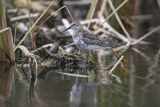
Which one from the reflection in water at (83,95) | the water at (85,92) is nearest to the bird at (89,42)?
the water at (85,92)

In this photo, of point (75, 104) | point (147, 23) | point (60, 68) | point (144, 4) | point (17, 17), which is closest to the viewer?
point (75, 104)

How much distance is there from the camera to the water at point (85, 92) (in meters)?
3.98

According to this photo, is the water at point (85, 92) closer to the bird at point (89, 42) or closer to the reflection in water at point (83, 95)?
the reflection in water at point (83, 95)

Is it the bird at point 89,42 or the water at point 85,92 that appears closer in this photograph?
the water at point 85,92

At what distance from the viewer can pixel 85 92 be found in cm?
441

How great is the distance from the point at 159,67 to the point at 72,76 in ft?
3.53

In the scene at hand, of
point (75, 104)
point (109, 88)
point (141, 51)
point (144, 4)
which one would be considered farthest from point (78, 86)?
point (144, 4)

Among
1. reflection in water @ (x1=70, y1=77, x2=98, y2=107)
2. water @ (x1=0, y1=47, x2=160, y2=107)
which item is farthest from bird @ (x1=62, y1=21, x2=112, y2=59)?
reflection in water @ (x1=70, y1=77, x2=98, y2=107)

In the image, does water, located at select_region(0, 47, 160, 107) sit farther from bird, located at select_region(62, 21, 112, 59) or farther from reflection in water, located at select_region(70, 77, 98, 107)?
bird, located at select_region(62, 21, 112, 59)

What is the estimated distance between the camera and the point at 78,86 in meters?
4.65

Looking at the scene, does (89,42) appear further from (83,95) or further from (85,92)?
(83,95)

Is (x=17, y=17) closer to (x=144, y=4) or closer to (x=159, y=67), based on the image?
(x=159, y=67)

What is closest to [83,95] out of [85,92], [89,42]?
[85,92]

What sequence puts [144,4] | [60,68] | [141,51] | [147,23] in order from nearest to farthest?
[60,68]
[141,51]
[147,23]
[144,4]
